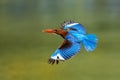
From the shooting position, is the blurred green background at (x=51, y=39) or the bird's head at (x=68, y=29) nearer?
the bird's head at (x=68, y=29)

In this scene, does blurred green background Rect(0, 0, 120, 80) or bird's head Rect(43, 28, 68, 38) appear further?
blurred green background Rect(0, 0, 120, 80)

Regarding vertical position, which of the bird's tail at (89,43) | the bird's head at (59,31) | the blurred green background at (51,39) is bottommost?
the blurred green background at (51,39)

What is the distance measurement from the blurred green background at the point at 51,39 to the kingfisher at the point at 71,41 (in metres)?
0.08

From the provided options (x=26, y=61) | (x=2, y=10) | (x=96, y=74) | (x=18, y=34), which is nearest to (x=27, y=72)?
(x=96, y=74)

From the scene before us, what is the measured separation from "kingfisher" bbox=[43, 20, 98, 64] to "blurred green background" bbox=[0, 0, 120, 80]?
0.08 m

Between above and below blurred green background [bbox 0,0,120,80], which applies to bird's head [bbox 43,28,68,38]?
above

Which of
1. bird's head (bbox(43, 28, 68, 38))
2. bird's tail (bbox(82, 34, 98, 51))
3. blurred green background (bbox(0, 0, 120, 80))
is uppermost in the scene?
bird's head (bbox(43, 28, 68, 38))

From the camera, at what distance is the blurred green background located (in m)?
2.52

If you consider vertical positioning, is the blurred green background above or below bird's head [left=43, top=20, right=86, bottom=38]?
below

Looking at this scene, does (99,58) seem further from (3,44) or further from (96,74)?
(3,44)

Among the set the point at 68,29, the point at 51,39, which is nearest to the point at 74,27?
the point at 68,29

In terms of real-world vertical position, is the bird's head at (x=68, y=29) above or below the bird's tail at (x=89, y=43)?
above

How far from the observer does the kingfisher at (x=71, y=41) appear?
2.03 feet

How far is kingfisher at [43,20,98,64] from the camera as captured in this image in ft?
2.03
